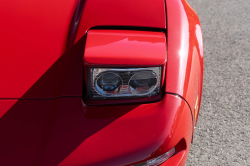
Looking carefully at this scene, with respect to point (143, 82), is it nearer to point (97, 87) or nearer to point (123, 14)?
point (97, 87)

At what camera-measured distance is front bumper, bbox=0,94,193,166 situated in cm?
101

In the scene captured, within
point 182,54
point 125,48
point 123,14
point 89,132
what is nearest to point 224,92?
point 182,54

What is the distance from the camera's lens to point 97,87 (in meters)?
1.12

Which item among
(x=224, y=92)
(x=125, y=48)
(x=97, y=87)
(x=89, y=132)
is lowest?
(x=224, y=92)

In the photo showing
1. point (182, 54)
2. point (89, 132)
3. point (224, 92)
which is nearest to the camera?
point (89, 132)

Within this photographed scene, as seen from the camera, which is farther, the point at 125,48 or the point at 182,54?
the point at 182,54

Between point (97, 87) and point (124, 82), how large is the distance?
11 centimetres

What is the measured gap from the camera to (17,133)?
1053 mm

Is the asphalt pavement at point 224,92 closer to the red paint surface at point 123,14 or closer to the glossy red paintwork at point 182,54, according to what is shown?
the glossy red paintwork at point 182,54

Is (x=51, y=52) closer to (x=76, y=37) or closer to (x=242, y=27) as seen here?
(x=76, y=37)

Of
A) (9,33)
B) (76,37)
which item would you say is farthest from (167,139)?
(9,33)

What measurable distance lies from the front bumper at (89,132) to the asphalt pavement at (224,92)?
0.84 m

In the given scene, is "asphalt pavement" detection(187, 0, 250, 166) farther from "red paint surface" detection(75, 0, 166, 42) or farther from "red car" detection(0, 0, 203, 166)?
"red paint surface" detection(75, 0, 166, 42)

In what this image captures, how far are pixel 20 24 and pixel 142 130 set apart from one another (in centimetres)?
79
